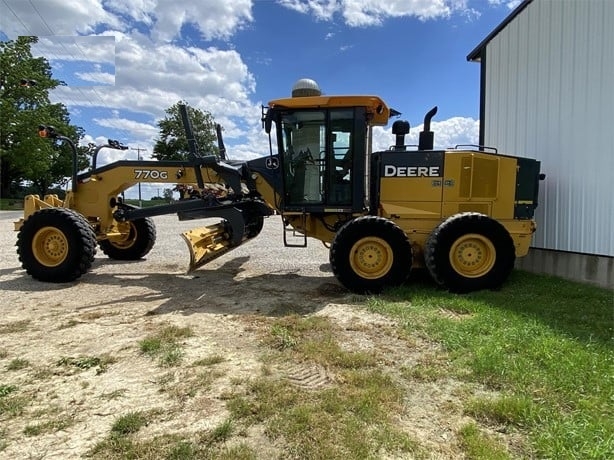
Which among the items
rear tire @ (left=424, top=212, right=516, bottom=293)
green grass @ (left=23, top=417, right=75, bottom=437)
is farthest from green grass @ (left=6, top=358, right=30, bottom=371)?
rear tire @ (left=424, top=212, right=516, bottom=293)

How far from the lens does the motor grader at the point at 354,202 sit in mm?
6938

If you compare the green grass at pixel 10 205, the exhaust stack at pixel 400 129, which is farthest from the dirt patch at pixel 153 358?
the green grass at pixel 10 205

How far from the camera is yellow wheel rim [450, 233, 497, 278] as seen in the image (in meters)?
7.03

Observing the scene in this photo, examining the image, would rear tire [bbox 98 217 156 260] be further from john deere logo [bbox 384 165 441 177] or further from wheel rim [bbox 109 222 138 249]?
john deere logo [bbox 384 165 441 177]

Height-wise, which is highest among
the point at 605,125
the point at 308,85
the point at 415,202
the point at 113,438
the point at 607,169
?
the point at 308,85

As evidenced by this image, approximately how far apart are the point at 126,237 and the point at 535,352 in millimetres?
8226

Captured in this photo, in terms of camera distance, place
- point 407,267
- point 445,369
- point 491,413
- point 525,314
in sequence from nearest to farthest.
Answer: point 491,413 < point 445,369 < point 525,314 < point 407,267

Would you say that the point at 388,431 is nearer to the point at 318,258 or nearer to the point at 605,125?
the point at 605,125

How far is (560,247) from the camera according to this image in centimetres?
803

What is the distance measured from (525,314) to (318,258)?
5.72 m

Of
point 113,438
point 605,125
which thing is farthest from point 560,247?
point 113,438

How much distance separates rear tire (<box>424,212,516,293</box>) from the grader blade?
3459 mm

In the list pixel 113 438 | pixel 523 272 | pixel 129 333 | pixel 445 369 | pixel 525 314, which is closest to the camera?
pixel 113 438

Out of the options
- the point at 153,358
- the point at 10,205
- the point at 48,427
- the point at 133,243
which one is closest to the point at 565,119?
the point at 153,358
